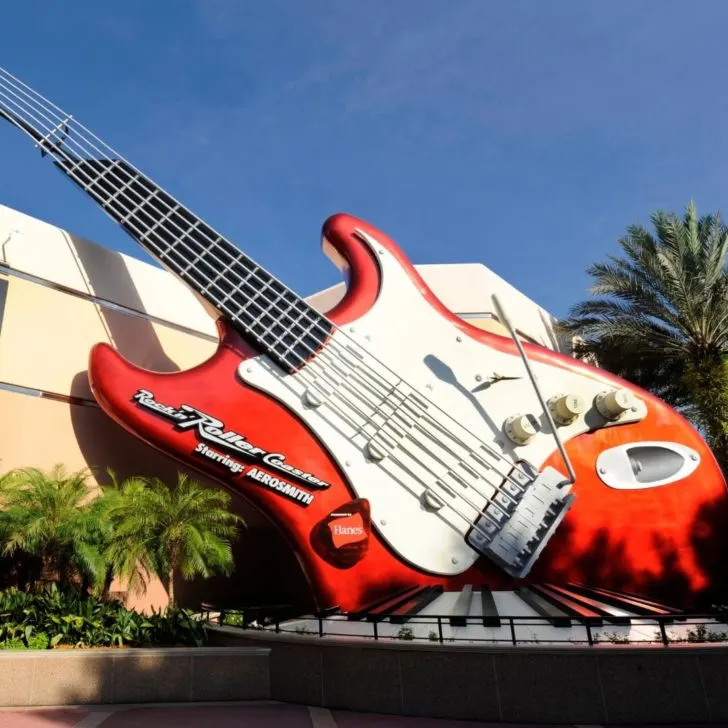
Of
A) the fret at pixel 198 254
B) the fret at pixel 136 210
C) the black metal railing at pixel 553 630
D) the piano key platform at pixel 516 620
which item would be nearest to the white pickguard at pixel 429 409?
the piano key platform at pixel 516 620

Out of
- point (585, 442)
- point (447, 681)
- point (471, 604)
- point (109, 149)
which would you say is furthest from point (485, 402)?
point (109, 149)

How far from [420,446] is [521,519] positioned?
2321mm

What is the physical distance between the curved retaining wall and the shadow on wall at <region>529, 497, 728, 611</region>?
4.26m

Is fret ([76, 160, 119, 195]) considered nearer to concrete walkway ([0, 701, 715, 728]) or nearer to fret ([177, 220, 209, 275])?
fret ([177, 220, 209, 275])

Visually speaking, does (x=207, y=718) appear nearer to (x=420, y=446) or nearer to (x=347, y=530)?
(x=347, y=530)

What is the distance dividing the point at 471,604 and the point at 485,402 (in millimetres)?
4817

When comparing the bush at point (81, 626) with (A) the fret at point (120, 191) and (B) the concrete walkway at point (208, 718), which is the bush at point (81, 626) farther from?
(A) the fret at point (120, 191)

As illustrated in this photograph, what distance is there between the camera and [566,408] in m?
11.6

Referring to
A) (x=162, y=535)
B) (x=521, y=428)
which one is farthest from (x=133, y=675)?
(x=521, y=428)

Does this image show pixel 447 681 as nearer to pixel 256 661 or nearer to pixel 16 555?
pixel 256 661

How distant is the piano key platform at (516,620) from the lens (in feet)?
22.8

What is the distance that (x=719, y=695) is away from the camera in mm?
6188

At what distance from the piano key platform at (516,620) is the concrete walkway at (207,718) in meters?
0.94

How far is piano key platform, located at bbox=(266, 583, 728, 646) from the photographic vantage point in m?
6.96
